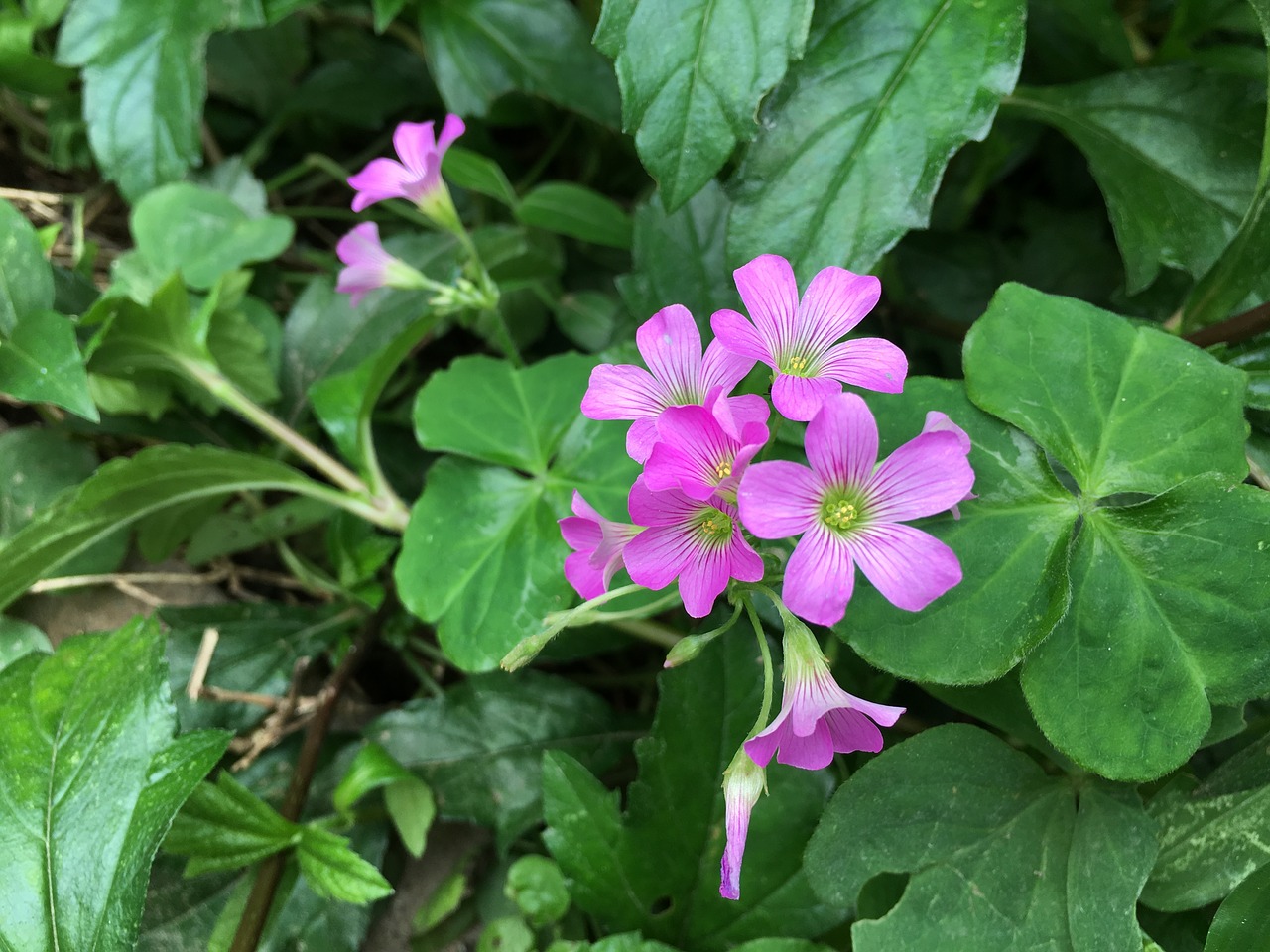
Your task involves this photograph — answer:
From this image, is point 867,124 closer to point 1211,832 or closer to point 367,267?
point 367,267

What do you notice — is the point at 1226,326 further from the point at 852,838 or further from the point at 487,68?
the point at 487,68

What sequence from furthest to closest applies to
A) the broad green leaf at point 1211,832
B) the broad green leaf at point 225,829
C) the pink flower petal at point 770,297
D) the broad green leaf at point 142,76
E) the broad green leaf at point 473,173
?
the broad green leaf at point 142,76
the broad green leaf at point 473,173
the broad green leaf at point 225,829
the broad green leaf at point 1211,832
the pink flower petal at point 770,297

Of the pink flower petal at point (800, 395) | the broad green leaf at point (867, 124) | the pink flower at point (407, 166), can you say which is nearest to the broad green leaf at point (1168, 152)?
the broad green leaf at point (867, 124)

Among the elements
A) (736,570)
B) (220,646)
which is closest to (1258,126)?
(736,570)

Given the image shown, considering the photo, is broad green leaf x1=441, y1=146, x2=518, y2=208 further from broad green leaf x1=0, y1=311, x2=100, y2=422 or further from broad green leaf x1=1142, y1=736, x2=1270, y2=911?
broad green leaf x1=1142, y1=736, x2=1270, y2=911

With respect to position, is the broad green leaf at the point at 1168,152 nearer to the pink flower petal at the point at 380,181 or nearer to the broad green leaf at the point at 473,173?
the broad green leaf at the point at 473,173

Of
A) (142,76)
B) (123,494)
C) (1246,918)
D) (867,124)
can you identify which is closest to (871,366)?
(867,124)
